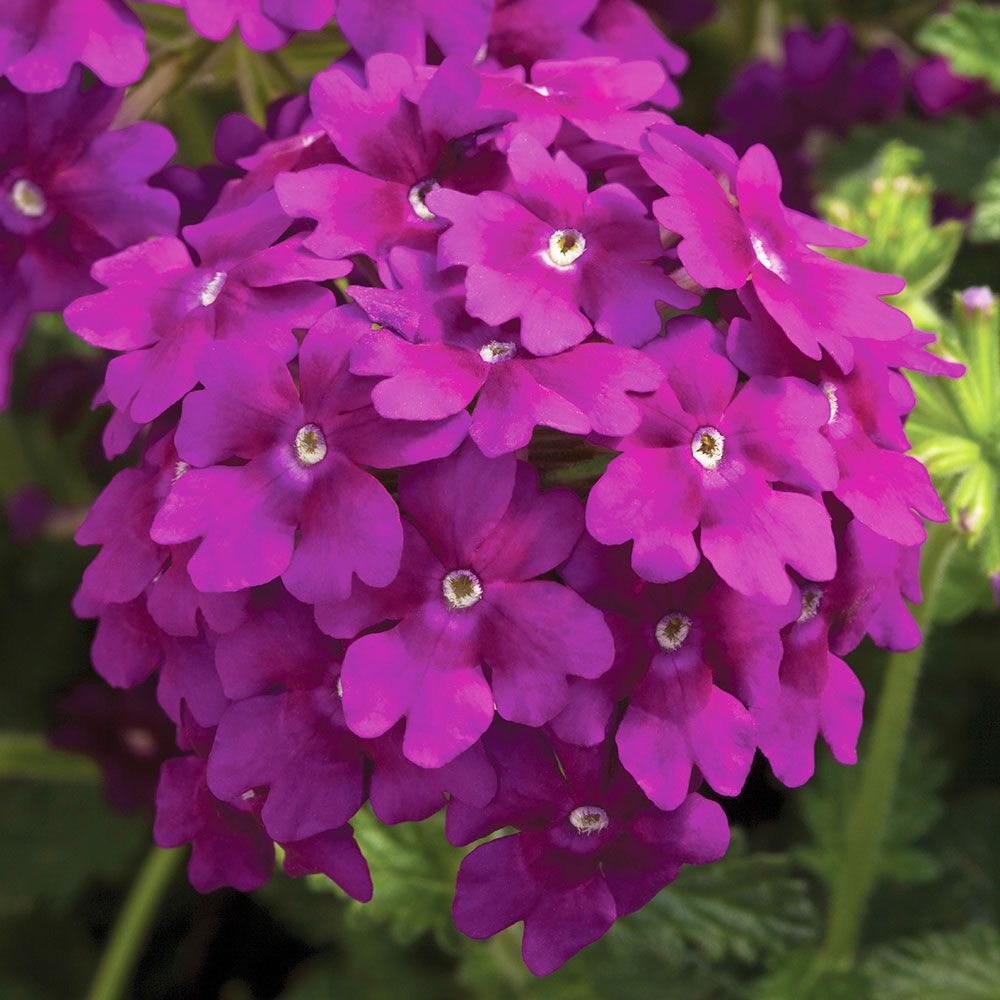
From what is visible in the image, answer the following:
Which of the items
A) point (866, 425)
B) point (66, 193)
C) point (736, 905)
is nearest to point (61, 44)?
point (66, 193)

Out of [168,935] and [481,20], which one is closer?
[481,20]

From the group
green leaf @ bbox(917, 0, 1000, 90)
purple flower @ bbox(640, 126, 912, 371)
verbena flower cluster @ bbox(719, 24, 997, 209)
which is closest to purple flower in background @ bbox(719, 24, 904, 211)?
verbena flower cluster @ bbox(719, 24, 997, 209)

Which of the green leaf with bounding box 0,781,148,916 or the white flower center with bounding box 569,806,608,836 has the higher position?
the white flower center with bounding box 569,806,608,836

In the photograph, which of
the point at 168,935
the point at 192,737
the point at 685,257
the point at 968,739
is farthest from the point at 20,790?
the point at 685,257

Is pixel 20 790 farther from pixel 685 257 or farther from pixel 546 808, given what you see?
pixel 685 257

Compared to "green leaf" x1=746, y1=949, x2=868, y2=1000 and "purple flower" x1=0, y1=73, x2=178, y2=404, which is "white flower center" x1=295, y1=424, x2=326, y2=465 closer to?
"purple flower" x1=0, y1=73, x2=178, y2=404

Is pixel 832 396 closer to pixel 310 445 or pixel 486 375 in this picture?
pixel 486 375
